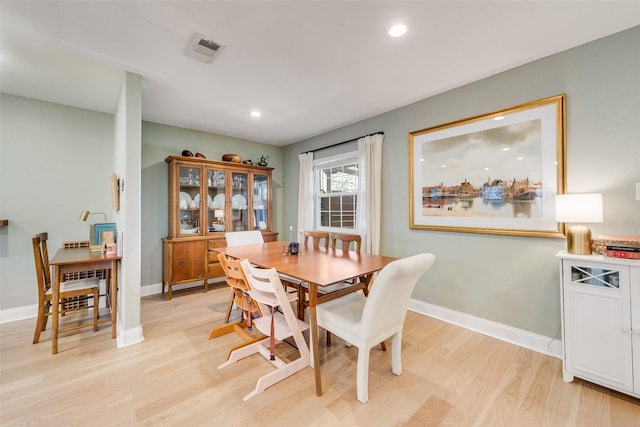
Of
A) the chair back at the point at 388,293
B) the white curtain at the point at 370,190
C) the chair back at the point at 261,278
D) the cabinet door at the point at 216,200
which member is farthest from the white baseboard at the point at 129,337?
the white curtain at the point at 370,190

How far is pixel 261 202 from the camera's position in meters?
4.54

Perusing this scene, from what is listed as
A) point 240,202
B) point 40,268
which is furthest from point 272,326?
point 240,202

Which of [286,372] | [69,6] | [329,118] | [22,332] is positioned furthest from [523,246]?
[22,332]

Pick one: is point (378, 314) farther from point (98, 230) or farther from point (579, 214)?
point (98, 230)

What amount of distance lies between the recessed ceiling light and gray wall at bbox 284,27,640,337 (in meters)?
1.19

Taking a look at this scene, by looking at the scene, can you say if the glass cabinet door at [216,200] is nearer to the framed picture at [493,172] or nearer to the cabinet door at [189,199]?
the cabinet door at [189,199]

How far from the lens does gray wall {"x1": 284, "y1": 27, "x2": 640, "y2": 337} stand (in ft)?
6.07

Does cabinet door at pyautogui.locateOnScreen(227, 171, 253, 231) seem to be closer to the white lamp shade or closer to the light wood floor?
the light wood floor

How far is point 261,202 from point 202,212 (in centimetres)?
104

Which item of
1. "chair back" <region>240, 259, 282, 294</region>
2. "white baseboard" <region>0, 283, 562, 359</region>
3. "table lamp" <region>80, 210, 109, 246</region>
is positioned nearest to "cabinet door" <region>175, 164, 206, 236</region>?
"table lamp" <region>80, 210, 109, 246</region>

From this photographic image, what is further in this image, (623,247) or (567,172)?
(567,172)

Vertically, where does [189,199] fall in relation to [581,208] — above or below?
above

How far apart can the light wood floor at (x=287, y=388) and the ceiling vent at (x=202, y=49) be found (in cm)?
250

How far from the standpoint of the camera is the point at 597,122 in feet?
6.38
